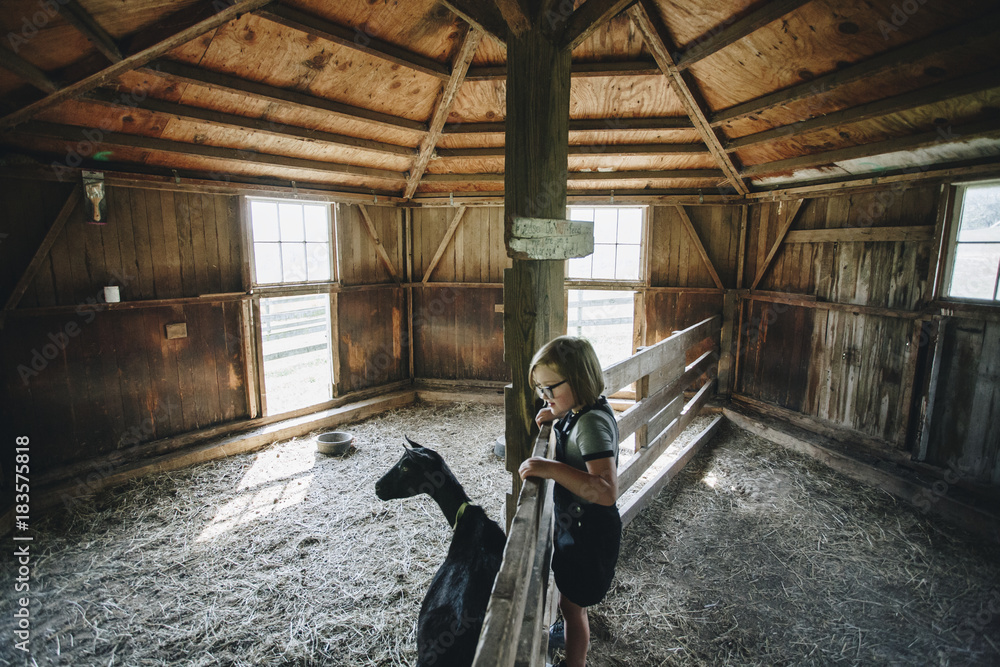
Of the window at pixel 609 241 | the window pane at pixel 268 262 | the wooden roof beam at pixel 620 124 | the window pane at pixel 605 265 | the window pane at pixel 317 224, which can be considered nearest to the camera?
the wooden roof beam at pixel 620 124

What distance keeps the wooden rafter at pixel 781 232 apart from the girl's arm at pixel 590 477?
520cm

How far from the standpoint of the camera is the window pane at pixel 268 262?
19.1ft

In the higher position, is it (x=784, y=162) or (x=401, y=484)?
(x=784, y=162)

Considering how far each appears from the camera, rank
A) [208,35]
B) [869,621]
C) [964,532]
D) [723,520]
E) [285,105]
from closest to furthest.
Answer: [869,621] → [208,35] → [964,532] → [723,520] → [285,105]

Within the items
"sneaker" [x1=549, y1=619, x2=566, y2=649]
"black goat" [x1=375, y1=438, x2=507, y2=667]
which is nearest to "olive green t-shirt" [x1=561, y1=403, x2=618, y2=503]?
"black goat" [x1=375, y1=438, x2=507, y2=667]

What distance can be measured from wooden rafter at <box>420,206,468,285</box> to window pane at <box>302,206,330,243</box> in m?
1.55

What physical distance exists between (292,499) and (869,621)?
4.61m

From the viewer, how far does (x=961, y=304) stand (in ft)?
13.0

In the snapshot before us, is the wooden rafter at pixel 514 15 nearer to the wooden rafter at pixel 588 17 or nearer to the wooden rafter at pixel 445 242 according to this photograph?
the wooden rafter at pixel 588 17

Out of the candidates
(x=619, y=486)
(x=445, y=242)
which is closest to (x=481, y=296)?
(x=445, y=242)

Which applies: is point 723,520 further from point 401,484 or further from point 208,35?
point 208,35

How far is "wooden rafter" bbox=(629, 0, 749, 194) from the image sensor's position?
11.8 ft

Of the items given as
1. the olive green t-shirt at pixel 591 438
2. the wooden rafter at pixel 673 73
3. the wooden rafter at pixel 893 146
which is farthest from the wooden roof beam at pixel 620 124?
the olive green t-shirt at pixel 591 438

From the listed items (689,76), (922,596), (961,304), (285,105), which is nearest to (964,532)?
Answer: (922,596)
